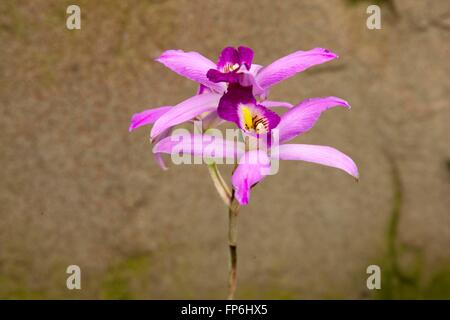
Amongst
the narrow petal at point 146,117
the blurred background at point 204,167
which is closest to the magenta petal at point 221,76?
the narrow petal at point 146,117

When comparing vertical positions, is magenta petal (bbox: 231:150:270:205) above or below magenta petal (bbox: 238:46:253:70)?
below

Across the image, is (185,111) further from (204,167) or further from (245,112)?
(204,167)

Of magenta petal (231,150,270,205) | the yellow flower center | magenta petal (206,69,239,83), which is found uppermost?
magenta petal (206,69,239,83)

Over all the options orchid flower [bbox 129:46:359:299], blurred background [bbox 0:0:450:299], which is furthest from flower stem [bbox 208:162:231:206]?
blurred background [bbox 0:0:450:299]

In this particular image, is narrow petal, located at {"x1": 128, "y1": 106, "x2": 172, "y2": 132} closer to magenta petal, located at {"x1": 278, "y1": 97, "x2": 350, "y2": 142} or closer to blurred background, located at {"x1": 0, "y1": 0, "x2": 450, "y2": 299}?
magenta petal, located at {"x1": 278, "y1": 97, "x2": 350, "y2": 142}

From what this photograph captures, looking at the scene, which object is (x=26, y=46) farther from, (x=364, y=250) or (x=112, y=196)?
(x=364, y=250)

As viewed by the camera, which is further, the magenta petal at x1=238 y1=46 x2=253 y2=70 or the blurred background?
the blurred background

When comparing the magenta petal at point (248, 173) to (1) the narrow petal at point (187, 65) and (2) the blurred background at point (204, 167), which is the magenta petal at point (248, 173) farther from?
(2) the blurred background at point (204, 167)

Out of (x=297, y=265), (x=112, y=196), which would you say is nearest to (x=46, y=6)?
(x=112, y=196)
